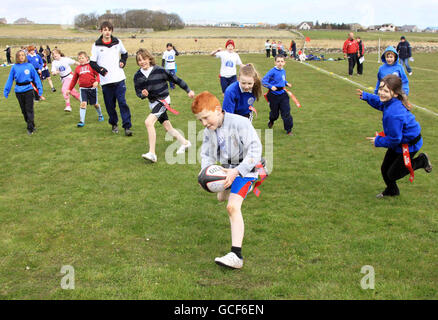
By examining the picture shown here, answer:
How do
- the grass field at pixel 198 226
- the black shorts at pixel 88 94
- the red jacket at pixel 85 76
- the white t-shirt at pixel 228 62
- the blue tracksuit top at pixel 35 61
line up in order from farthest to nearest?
the blue tracksuit top at pixel 35 61
the white t-shirt at pixel 228 62
the black shorts at pixel 88 94
the red jacket at pixel 85 76
the grass field at pixel 198 226

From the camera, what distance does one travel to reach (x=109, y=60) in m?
10.2

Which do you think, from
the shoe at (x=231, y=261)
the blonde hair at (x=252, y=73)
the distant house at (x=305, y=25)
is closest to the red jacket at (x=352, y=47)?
the blonde hair at (x=252, y=73)

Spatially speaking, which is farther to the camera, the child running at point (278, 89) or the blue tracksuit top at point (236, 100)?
the child running at point (278, 89)

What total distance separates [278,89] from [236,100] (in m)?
3.69

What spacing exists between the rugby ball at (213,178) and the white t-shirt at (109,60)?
6533 mm

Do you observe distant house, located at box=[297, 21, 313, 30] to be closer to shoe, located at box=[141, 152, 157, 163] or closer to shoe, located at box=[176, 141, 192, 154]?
shoe, located at box=[176, 141, 192, 154]

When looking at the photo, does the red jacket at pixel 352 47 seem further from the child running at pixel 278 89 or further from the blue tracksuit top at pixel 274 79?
the blue tracksuit top at pixel 274 79

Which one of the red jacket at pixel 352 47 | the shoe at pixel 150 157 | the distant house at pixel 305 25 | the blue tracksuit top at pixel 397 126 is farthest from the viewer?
the distant house at pixel 305 25

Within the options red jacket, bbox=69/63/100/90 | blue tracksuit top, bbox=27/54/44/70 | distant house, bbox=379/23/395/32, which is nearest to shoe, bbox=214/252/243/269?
red jacket, bbox=69/63/100/90

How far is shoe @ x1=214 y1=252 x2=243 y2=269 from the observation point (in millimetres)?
4582

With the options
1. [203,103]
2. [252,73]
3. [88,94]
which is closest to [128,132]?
[88,94]

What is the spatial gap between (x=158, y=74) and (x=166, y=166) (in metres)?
2.10

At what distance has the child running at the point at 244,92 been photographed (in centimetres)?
642

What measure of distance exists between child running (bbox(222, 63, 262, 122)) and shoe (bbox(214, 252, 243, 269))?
2.89 meters
